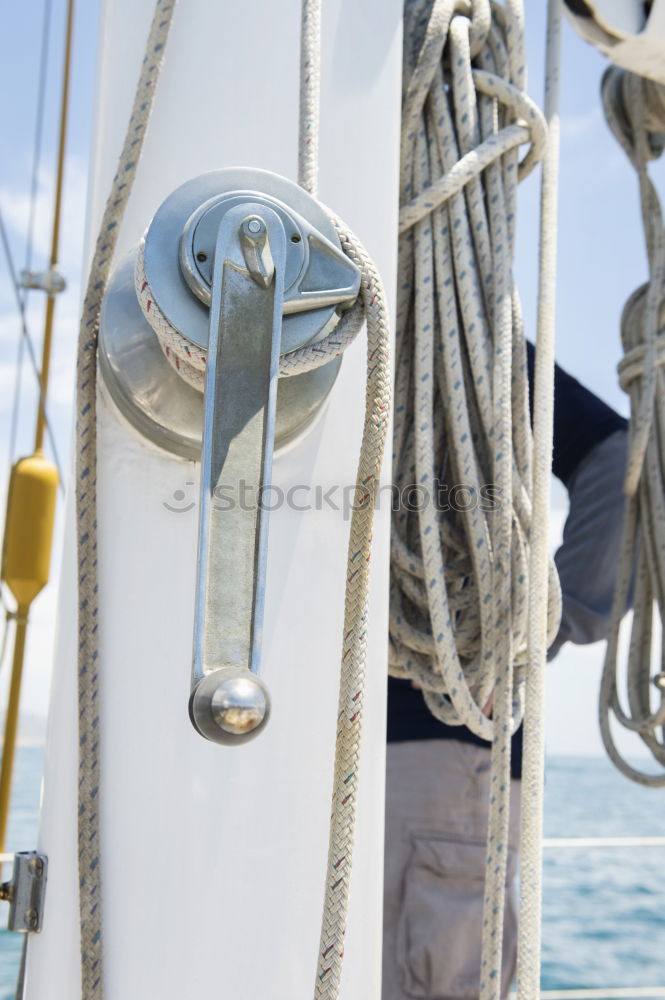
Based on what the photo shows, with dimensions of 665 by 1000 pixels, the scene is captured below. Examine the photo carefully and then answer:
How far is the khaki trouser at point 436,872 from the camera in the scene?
135 centimetres

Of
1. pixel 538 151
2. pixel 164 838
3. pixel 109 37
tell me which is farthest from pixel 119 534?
pixel 538 151

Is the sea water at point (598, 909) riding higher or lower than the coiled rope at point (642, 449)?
lower

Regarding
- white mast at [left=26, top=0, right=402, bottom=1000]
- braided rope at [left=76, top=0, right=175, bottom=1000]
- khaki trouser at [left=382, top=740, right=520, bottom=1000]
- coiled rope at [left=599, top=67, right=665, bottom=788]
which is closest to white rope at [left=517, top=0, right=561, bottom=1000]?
white mast at [left=26, top=0, right=402, bottom=1000]

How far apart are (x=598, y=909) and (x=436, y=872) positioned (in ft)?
50.8

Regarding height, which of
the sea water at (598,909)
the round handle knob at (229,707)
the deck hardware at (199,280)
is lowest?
the sea water at (598,909)

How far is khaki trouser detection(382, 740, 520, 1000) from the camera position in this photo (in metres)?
1.35

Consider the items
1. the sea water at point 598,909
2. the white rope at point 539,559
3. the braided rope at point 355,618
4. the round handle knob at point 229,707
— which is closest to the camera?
the round handle knob at point 229,707

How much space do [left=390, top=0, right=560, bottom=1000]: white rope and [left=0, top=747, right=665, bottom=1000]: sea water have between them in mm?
414

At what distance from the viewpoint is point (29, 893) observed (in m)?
0.60

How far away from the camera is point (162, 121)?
676 millimetres

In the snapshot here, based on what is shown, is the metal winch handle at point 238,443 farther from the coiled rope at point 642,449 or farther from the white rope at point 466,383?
the coiled rope at point 642,449

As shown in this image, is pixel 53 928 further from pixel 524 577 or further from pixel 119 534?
pixel 524 577

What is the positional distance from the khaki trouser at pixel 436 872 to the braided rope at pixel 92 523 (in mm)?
890

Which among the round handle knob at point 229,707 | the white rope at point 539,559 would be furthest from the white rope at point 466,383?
the round handle knob at point 229,707
